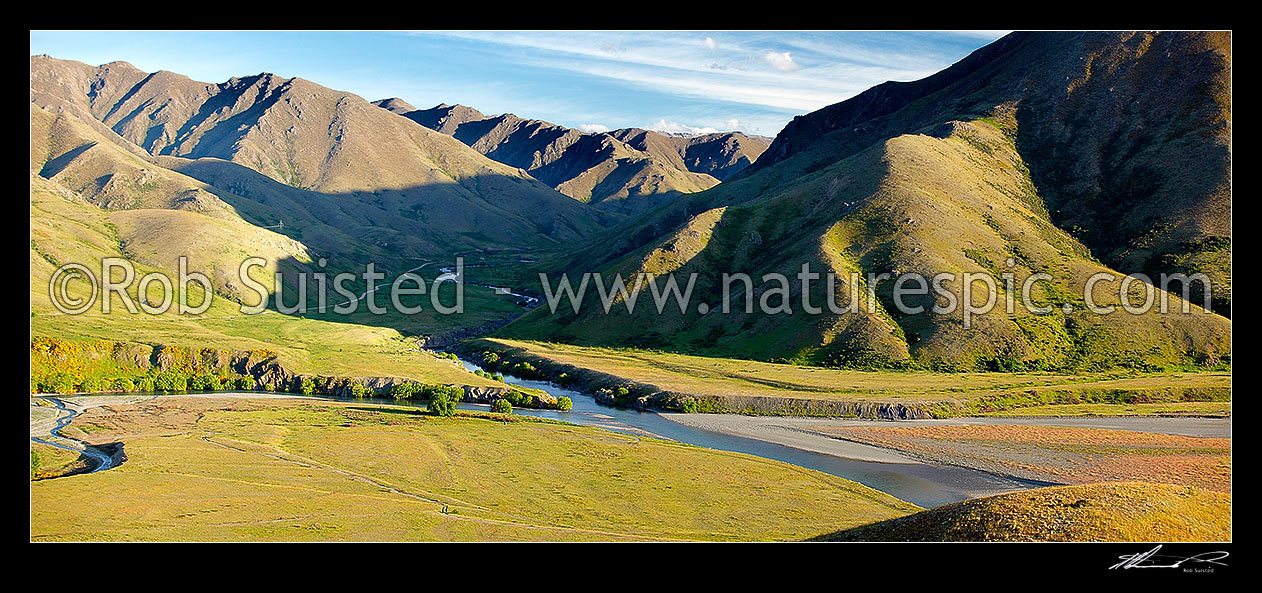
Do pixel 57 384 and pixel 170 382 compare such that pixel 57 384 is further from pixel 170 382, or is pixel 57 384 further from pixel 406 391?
pixel 406 391

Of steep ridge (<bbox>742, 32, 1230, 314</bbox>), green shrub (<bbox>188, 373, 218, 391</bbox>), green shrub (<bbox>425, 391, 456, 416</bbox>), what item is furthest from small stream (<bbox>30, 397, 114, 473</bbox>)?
steep ridge (<bbox>742, 32, 1230, 314</bbox>)

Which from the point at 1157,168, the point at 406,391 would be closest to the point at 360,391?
the point at 406,391

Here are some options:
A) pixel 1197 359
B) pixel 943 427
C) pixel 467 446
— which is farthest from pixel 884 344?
pixel 467 446

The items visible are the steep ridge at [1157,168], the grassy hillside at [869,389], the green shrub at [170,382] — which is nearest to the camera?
the grassy hillside at [869,389]

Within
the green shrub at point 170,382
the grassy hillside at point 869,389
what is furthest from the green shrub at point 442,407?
the green shrub at point 170,382

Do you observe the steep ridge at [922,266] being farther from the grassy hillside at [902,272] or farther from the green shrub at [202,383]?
the green shrub at [202,383]
